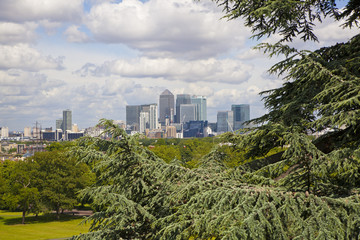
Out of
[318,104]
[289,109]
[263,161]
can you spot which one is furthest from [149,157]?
[318,104]

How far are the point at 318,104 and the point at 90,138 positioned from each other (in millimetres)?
3300

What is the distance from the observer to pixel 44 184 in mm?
37781

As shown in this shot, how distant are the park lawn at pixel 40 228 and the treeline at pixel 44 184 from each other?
1.35m

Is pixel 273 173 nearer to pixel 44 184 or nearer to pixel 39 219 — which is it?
pixel 44 184

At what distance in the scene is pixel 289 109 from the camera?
5.53 m

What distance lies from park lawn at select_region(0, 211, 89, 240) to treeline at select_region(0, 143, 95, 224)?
53.0 inches

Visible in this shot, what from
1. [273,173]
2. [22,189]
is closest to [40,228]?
[22,189]

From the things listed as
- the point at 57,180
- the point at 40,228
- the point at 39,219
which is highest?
the point at 57,180

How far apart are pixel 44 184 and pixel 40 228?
4.67 meters

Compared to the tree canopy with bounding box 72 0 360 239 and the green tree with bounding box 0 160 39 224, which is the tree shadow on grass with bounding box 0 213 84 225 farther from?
the tree canopy with bounding box 72 0 360 239

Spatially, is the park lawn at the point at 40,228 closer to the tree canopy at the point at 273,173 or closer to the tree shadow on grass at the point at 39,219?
the tree shadow on grass at the point at 39,219

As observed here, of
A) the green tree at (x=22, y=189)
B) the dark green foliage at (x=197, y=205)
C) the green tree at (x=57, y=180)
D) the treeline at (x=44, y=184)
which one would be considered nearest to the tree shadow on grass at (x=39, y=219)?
the treeline at (x=44, y=184)

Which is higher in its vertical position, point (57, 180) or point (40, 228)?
point (57, 180)

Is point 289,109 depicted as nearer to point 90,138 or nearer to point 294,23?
point 294,23
